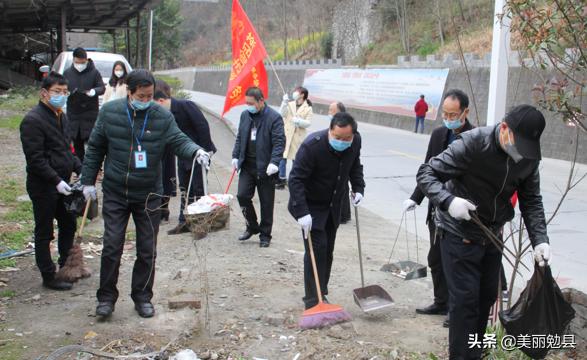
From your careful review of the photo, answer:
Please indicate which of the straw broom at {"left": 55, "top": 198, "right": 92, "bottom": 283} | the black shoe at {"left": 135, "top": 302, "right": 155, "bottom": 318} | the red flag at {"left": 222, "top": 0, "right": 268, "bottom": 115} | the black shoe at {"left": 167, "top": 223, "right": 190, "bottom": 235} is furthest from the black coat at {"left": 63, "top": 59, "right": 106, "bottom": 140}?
the black shoe at {"left": 135, "top": 302, "right": 155, "bottom": 318}

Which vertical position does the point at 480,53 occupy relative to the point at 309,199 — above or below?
above

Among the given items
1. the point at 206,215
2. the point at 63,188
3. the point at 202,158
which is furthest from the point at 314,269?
the point at 63,188

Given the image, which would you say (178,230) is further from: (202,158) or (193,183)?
(202,158)

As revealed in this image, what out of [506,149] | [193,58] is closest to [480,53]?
[506,149]

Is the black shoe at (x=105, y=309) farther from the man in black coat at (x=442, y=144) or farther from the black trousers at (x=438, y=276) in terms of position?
the black trousers at (x=438, y=276)

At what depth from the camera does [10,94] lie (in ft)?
74.0

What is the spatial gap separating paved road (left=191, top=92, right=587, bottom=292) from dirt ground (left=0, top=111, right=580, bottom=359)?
1751 millimetres

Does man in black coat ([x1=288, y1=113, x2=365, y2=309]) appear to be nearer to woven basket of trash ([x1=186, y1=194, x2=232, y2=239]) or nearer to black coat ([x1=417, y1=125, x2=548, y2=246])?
woven basket of trash ([x1=186, y1=194, x2=232, y2=239])

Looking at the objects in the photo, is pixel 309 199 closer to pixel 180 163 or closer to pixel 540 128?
pixel 540 128

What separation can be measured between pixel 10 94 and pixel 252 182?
18359 mm

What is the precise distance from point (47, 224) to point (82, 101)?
13.4 feet

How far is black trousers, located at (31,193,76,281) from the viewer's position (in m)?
5.27

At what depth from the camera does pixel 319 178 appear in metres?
5.01

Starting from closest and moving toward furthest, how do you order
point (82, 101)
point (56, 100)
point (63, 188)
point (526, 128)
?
point (526, 128), point (63, 188), point (56, 100), point (82, 101)
